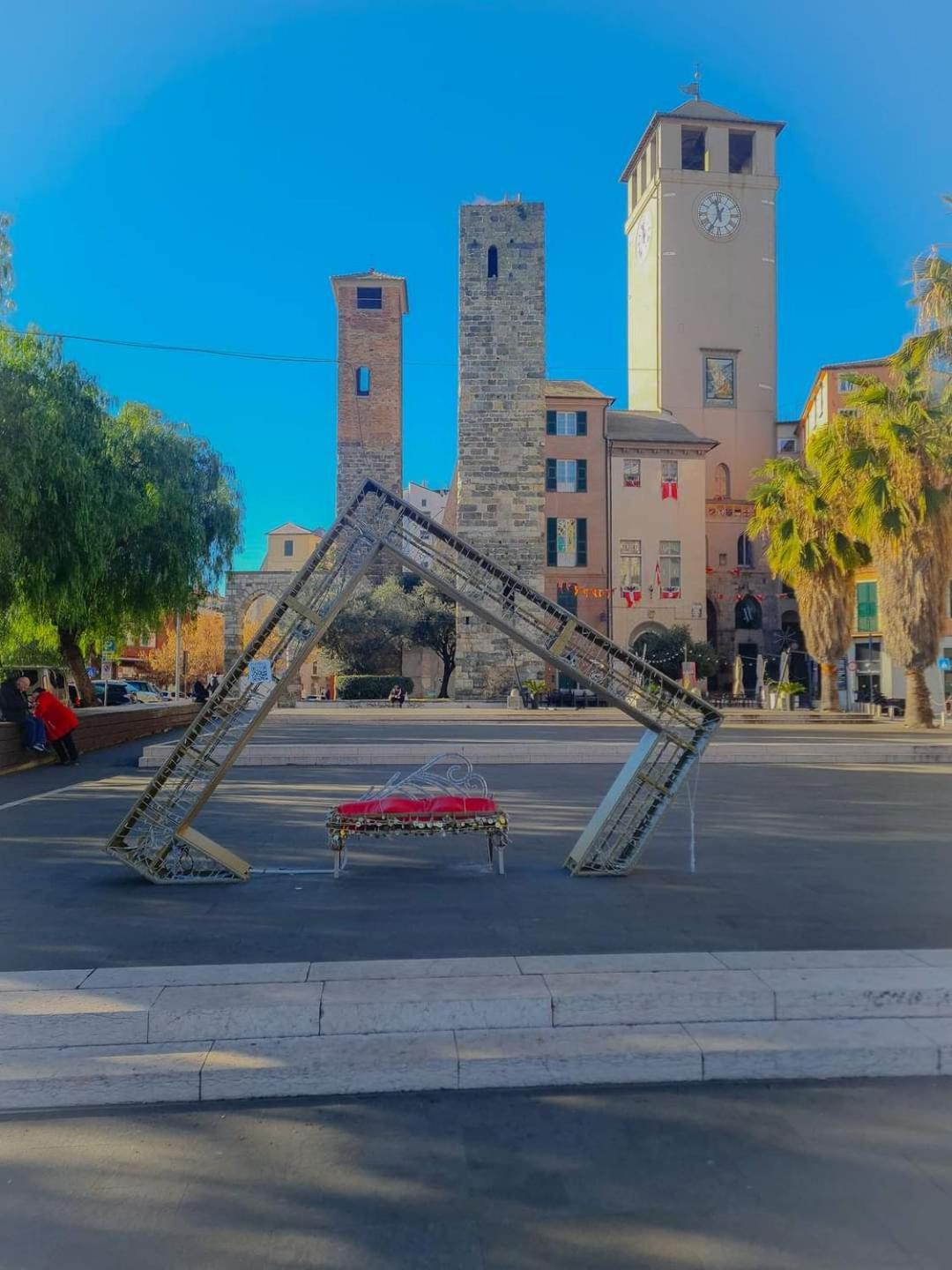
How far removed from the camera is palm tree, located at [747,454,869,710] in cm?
3425

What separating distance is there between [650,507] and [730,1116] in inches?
1979

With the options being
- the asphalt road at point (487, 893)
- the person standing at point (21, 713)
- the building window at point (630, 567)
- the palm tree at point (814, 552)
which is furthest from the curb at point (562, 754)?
the building window at point (630, 567)

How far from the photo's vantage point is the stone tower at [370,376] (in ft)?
196

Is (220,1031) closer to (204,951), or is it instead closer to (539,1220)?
(204,951)

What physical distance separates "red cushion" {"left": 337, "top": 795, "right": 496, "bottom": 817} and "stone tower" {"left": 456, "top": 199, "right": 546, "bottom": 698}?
35874 millimetres

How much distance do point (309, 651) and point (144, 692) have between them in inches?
1629

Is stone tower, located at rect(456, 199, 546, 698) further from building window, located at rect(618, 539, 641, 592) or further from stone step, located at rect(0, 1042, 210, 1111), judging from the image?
stone step, located at rect(0, 1042, 210, 1111)

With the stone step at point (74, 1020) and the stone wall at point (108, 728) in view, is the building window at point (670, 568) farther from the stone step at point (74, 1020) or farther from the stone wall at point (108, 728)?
the stone step at point (74, 1020)

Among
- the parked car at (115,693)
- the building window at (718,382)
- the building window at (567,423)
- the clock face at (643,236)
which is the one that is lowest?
the parked car at (115,693)

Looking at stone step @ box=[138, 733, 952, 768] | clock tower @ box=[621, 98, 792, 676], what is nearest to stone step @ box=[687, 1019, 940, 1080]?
stone step @ box=[138, 733, 952, 768]

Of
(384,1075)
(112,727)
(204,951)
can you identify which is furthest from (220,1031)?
(112,727)

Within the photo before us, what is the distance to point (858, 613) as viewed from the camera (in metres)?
48.8

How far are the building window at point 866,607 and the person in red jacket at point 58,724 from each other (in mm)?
38384

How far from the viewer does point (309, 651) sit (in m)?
8.08
